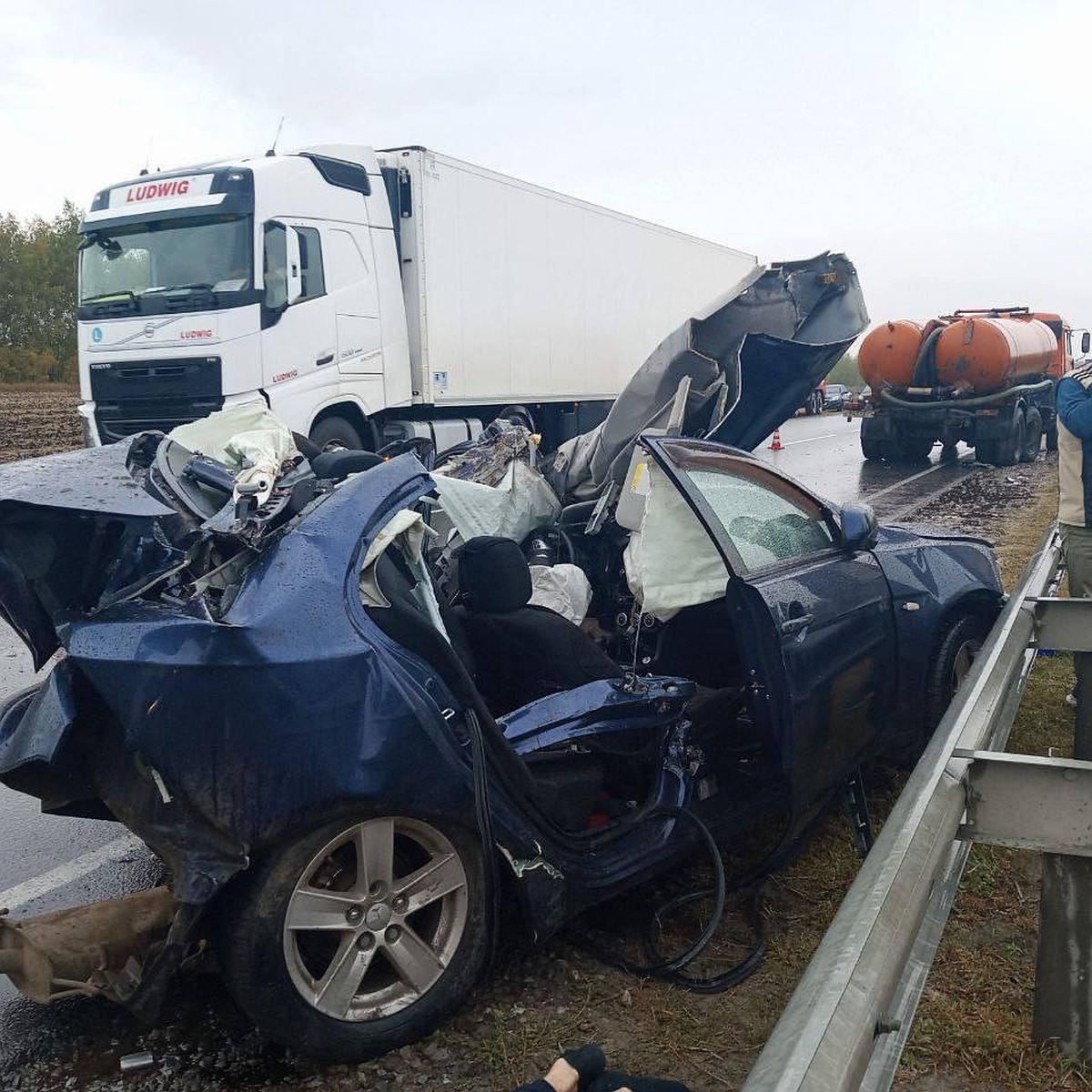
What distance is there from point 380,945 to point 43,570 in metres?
1.29

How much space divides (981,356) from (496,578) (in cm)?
1673

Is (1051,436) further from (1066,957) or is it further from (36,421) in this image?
(36,421)

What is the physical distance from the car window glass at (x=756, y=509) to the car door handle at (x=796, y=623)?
0.23m

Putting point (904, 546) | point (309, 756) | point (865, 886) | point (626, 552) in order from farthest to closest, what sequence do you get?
point (904, 546) → point (626, 552) → point (309, 756) → point (865, 886)

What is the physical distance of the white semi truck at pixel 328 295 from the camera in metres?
10.3

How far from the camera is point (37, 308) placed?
40.2 m

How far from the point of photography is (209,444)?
3.75 metres

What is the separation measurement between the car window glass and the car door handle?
9.2 inches

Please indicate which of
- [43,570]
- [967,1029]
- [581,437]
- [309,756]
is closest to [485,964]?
[309,756]

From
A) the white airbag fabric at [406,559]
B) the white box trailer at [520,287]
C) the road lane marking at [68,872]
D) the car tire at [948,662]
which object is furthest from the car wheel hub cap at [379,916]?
the white box trailer at [520,287]

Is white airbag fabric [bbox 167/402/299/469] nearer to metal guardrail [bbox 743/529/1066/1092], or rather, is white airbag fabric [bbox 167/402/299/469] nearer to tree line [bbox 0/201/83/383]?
metal guardrail [bbox 743/529/1066/1092]

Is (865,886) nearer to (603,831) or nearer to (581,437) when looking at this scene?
(603,831)

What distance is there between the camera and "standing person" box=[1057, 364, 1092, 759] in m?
5.00

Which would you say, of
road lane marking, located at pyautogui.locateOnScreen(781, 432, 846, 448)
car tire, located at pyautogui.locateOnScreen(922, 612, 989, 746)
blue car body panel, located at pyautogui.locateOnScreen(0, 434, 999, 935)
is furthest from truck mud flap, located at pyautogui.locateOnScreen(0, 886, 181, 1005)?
road lane marking, located at pyautogui.locateOnScreen(781, 432, 846, 448)
